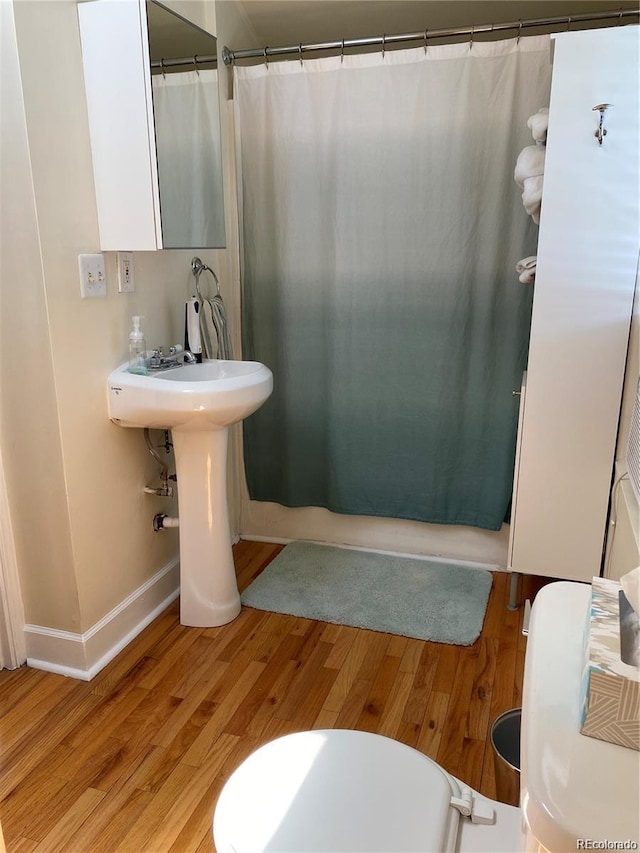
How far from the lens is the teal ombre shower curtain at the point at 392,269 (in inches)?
94.1

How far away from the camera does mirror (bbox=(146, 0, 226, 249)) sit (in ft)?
6.56

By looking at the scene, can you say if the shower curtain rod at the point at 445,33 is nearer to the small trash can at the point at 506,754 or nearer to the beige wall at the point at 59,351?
the beige wall at the point at 59,351

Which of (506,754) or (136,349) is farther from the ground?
(136,349)

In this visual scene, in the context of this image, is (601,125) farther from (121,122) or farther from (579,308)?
(121,122)

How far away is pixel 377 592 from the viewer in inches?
102

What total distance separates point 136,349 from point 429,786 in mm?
1619

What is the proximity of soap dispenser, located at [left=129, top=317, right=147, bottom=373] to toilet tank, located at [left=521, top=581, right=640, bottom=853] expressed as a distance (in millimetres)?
1628

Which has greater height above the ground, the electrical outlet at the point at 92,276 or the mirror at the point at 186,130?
the mirror at the point at 186,130

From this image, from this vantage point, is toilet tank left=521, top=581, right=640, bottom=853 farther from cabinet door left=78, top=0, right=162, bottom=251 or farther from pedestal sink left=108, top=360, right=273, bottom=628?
cabinet door left=78, top=0, right=162, bottom=251

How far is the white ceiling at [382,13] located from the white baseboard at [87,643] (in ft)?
7.38

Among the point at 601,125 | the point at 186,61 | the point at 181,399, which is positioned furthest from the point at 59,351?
the point at 601,125

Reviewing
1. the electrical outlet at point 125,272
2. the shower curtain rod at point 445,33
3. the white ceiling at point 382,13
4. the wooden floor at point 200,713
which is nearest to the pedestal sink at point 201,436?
the wooden floor at point 200,713

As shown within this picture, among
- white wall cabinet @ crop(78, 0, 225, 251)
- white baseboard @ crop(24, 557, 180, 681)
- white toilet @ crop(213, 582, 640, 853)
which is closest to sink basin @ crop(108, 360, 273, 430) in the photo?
white wall cabinet @ crop(78, 0, 225, 251)

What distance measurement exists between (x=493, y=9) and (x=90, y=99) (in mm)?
1649
